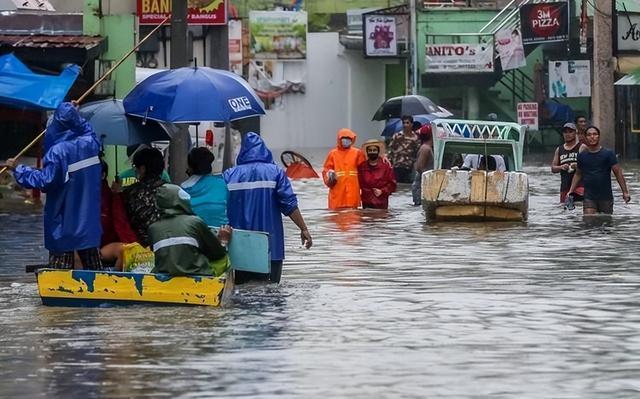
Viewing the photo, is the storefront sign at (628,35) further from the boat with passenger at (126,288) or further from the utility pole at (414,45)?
the boat with passenger at (126,288)

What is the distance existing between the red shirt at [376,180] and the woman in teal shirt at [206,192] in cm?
1105

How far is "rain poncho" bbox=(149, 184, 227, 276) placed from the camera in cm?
1226

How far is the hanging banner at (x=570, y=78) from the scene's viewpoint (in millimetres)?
48969

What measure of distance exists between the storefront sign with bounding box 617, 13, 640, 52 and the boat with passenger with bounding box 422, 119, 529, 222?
19.1m

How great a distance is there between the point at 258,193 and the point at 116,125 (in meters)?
1.74

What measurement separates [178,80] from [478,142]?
32.3ft

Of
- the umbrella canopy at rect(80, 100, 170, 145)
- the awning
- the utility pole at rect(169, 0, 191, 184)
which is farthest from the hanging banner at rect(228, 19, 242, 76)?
the umbrella canopy at rect(80, 100, 170, 145)

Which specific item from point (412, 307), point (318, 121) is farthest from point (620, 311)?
point (318, 121)

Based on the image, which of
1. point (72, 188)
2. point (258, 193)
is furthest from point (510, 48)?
point (72, 188)

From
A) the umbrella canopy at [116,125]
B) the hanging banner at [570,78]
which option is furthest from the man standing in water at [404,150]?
the hanging banner at [570,78]

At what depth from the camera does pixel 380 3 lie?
211 ft

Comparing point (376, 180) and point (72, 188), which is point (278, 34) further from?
point (72, 188)

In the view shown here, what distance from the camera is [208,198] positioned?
1366 centimetres

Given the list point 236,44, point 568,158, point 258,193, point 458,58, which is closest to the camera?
point 258,193
